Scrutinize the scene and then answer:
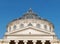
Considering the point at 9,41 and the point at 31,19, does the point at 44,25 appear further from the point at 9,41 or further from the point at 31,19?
the point at 9,41

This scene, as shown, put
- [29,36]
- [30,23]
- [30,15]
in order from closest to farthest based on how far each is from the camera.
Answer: [29,36]
[30,23]
[30,15]

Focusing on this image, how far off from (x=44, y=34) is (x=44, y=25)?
27.9 feet

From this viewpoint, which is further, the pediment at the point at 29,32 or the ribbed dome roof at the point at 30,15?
the ribbed dome roof at the point at 30,15

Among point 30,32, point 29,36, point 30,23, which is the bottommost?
point 29,36

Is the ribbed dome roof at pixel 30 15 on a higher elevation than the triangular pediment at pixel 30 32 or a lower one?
higher

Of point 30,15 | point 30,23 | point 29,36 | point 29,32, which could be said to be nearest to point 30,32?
point 29,32

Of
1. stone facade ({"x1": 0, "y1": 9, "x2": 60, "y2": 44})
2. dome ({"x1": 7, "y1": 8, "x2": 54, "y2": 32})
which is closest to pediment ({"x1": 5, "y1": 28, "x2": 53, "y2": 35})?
stone facade ({"x1": 0, "y1": 9, "x2": 60, "y2": 44})

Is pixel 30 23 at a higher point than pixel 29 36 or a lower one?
higher

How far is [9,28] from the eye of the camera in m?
65.6

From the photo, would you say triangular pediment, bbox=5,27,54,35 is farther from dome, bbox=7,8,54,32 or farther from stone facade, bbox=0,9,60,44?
dome, bbox=7,8,54,32

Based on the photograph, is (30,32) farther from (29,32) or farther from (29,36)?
(29,36)

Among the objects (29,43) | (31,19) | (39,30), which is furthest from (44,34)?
(31,19)

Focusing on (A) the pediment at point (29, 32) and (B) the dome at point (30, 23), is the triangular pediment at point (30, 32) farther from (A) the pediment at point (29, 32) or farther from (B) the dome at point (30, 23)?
(B) the dome at point (30, 23)

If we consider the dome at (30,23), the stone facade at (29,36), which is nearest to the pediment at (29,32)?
the stone facade at (29,36)
